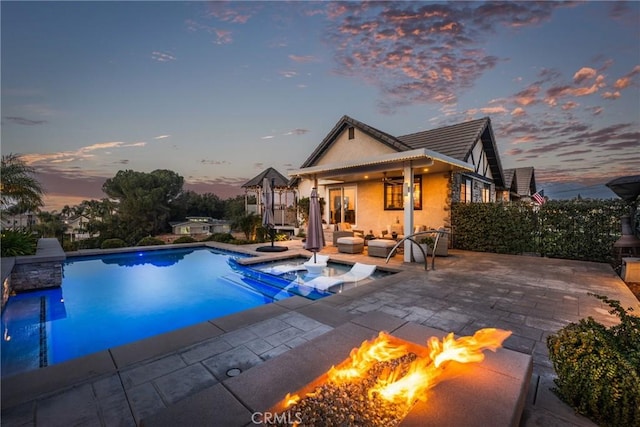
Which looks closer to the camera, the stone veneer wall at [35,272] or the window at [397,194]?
the stone veneer wall at [35,272]

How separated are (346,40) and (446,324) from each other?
30.8 feet

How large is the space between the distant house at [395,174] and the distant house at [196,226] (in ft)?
62.2

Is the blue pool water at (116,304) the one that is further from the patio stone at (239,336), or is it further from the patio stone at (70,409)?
the patio stone at (239,336)

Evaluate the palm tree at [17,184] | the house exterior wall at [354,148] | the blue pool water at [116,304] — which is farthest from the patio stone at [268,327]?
the house exterior wall at [354,148]

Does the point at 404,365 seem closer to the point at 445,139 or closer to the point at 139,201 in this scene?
the point at 445,139

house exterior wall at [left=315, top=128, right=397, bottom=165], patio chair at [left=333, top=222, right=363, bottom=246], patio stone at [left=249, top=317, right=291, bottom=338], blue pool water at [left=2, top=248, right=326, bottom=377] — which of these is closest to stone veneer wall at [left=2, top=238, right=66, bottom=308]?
blue pool water at [left=2, top=248, right=326, bottom=377]

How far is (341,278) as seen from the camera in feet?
21.2

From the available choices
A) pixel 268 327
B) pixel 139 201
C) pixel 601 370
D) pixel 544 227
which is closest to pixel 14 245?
pixel 268 327

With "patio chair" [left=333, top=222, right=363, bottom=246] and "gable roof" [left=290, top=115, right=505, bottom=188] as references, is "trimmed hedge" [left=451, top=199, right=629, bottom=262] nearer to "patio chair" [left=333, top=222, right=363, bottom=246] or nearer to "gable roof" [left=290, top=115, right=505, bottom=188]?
"gable roof" [left=290, top=115, right=505, bottom=188]

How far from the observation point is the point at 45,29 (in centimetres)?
708

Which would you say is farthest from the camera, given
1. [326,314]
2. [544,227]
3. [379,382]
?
[544,227]

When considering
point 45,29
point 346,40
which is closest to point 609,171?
point 346,40

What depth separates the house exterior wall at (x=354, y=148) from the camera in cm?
1275
